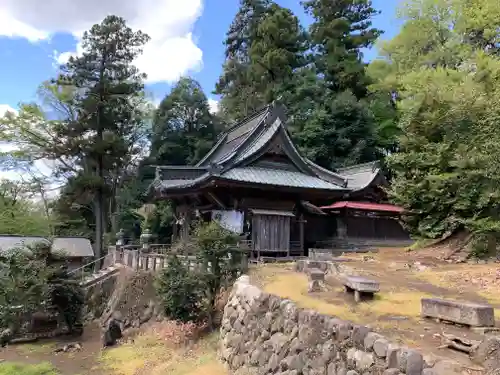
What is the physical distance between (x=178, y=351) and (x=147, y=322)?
3884 mm

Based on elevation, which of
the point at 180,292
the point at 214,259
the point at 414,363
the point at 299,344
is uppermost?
the point at 214,259

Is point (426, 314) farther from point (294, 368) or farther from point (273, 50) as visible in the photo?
point (273, 50)

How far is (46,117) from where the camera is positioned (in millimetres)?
32375

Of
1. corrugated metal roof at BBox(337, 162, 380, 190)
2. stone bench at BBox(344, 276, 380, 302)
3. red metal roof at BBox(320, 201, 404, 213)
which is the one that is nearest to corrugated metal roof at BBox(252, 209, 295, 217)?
red metal roof at BBox(320, 201, 404, 213)

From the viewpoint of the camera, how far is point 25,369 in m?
11.9

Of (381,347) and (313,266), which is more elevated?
(313,266)

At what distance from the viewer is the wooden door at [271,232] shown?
58.4 feet

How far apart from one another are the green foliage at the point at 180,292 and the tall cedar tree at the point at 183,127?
2579cm

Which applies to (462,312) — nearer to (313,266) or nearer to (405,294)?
(405,294)

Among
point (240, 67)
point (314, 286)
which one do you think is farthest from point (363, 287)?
point (240, 67)

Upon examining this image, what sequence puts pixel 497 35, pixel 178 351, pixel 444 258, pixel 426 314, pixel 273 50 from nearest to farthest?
pixel 426 314
pixel 178 351
pixel 444 258
pixel 497 35
pixel 273 50

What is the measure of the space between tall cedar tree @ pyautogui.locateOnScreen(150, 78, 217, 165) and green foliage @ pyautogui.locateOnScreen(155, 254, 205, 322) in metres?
25.8

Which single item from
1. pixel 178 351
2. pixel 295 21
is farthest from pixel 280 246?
pixel 295 21

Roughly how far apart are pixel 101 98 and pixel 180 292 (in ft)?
82.1
